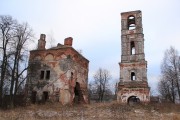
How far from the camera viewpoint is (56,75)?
25.3 m

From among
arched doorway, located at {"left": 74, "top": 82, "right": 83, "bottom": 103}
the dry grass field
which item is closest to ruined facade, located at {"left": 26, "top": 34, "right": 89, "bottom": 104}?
arched doorway, located at {"left": 74, "top": 82, "right": 83, "bottom": 103}

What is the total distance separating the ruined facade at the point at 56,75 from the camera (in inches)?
974

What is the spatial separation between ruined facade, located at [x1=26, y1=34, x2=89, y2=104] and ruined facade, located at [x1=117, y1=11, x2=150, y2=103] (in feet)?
15.5

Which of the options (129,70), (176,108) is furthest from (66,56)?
(176,108)

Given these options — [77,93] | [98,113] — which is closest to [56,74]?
[77,93]

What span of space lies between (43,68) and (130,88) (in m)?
9.30

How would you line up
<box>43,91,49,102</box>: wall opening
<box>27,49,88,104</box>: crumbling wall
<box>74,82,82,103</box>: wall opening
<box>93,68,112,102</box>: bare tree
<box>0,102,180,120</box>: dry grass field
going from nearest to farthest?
<box>0,102,180,120</box>: dry grass field → <box>27,49,88,104</box>: crumbling wall → <box>43,91,49,102</box>: wall opening → <box>74,82,82,103</box>: wall opening → <box>93,68,112,102</box>: bare tree

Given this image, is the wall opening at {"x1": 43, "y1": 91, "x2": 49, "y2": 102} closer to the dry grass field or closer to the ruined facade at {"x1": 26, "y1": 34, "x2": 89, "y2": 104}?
the ruined facade at {"x1": 26, "y1": 34, "x2": 89, "y2": 104}

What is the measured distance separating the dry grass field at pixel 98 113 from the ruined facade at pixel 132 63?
522 cm

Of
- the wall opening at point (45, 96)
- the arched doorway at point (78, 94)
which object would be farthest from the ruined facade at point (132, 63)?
the wall opening at point (45, 96)

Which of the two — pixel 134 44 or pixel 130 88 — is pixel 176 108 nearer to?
pixel 130 88

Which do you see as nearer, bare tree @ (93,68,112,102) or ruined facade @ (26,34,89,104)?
ruined facade @ (26,34,89,104)

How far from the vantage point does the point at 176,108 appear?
2041cm

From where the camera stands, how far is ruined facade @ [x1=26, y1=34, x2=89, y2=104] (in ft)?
81.2
